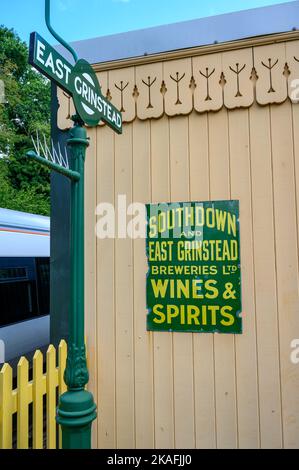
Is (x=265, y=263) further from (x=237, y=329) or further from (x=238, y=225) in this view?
(x=237, y=329)

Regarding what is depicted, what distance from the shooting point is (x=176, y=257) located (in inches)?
112

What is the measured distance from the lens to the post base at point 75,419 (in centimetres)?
187

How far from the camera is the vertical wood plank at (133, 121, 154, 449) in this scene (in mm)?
2850

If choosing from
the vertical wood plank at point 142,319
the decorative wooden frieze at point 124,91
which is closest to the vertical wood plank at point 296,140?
the vertical wood plank at point 142,319

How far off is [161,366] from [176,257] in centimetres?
84

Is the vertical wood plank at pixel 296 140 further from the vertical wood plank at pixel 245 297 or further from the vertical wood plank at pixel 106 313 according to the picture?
the vertical wood plank at pixel 106 313

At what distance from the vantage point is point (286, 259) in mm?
2656

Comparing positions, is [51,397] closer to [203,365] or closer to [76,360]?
[76,360]

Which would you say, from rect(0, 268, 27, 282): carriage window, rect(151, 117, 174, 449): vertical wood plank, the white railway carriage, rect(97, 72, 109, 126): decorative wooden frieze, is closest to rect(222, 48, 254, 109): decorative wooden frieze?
rect(151, 117, 174, 449): vertical wood plank

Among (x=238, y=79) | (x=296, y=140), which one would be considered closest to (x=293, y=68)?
(x=238, y=79)

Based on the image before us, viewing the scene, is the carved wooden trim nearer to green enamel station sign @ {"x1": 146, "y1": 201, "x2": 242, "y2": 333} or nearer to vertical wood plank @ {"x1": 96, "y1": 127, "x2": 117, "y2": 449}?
vertical wood plank @ {"x1": 96, "y1": 127, "x2": 117, "y2": 449}

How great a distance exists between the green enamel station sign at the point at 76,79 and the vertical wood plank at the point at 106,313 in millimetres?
803

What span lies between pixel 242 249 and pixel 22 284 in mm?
4814
